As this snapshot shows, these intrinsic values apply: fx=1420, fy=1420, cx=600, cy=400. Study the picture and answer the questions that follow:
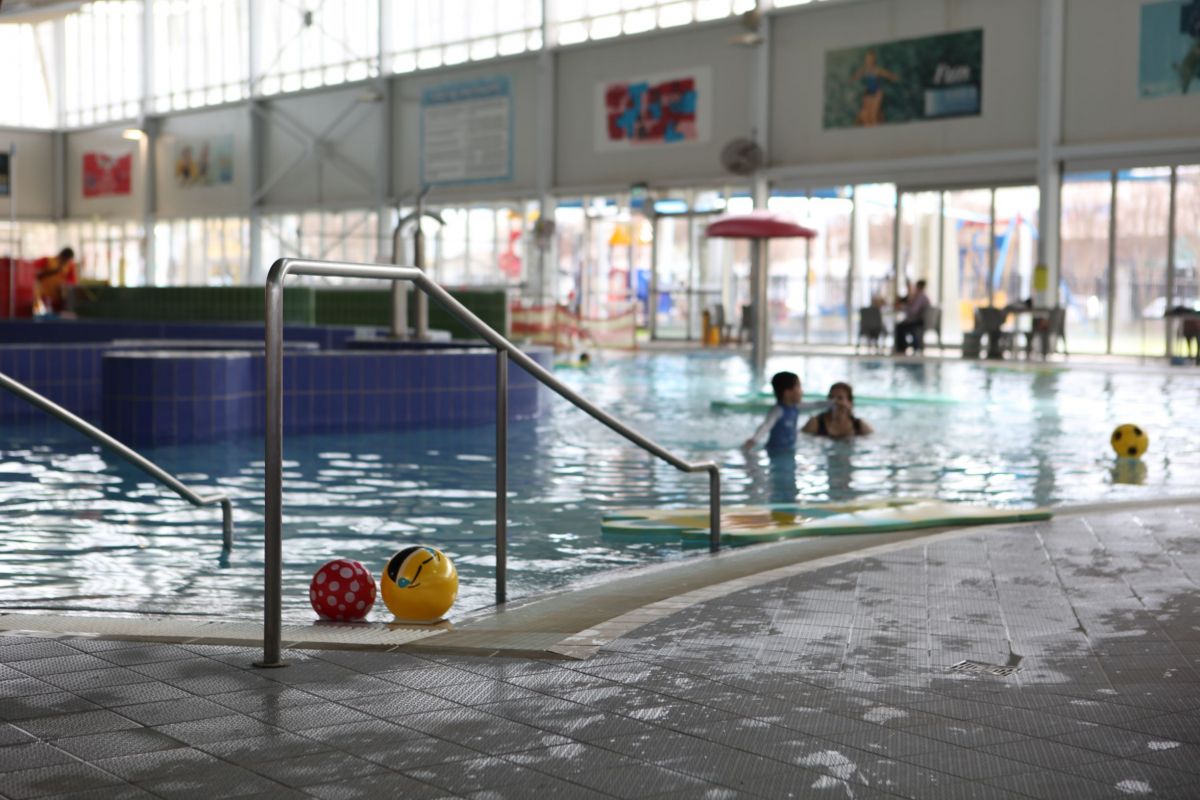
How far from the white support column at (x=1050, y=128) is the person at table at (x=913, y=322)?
1.70 metres

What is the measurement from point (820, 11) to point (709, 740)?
21090 millimetres

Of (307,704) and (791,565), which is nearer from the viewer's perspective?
(307,704)

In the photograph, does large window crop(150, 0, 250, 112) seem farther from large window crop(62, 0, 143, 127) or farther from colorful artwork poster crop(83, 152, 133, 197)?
colorful artwork poster crop(83, 152, 133, 197)

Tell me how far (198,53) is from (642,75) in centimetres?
1390

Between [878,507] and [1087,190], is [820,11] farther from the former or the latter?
[878,507]

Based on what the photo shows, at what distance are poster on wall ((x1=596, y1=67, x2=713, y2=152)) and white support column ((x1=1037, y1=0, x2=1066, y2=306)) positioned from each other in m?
6.00

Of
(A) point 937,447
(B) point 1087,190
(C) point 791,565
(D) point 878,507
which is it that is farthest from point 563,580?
(B) point 1087,190

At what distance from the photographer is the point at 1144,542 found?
4926 millimetres

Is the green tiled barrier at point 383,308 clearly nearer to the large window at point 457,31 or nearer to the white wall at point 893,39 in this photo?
the white wall at point 893,39

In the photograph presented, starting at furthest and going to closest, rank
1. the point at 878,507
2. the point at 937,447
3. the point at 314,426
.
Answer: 1. the point at 314,426
2. the point at 937,447
3. the point at 878,507

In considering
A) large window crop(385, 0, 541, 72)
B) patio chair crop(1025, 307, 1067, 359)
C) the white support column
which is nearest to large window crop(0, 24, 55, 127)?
large window crop(385, 0, 541, 72)

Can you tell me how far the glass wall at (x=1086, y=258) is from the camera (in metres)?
20.0

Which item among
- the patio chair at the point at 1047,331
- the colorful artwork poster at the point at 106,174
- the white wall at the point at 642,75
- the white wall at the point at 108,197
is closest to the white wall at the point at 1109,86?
the patio chair at the point at 1047,331

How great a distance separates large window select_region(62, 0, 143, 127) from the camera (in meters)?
35.7
